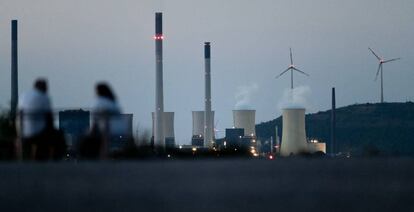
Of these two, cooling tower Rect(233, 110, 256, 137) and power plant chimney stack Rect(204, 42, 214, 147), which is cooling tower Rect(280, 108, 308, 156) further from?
power plant chimney stack Rect(204, 42, 214, 147)

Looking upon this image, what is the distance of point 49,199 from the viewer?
19203 mm

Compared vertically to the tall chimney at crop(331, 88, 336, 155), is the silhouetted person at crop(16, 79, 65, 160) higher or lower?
lower

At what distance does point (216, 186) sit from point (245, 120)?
156 meters

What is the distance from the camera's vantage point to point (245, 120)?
17450cm

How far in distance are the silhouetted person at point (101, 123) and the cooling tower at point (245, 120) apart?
14575 centimetres

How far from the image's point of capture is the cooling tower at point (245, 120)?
171750 millimetres

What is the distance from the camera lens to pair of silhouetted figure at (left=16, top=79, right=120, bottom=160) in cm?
2386

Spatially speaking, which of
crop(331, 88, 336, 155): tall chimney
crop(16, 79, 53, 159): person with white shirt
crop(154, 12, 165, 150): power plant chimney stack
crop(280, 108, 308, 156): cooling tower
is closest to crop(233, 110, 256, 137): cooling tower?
crop(331, 88, 336, 155): tall chimney

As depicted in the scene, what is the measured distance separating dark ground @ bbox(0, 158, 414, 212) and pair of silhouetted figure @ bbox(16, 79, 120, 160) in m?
3.19

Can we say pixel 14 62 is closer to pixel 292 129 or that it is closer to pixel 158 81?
pixel 158 81

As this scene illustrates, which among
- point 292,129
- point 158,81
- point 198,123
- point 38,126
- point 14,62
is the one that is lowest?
point 38,126

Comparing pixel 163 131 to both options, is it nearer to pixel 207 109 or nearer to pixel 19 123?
pixel 207 109

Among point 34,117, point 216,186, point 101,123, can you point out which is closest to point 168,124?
point 34,117

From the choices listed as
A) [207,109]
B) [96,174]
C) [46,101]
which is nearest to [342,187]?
[96,174]
